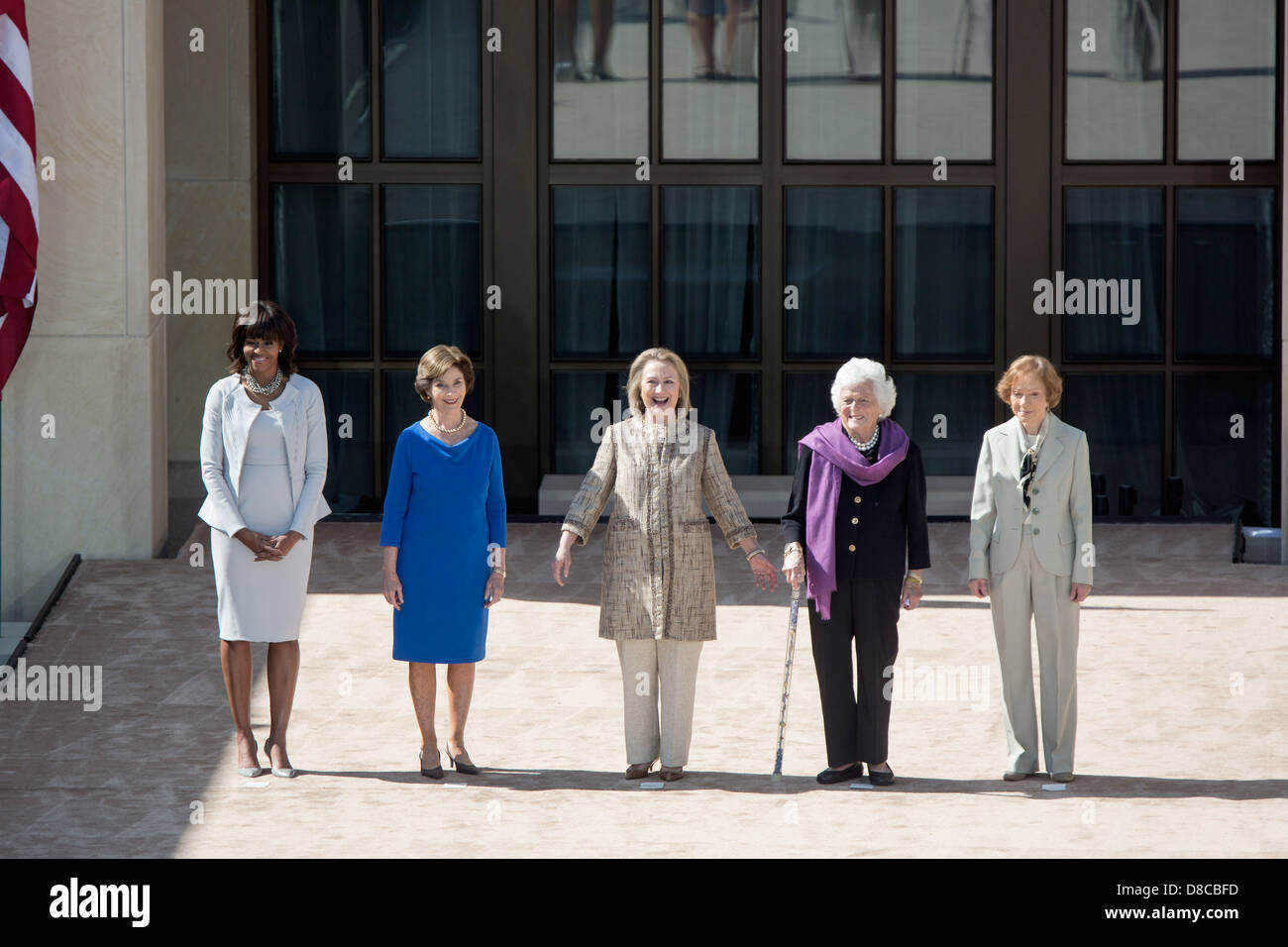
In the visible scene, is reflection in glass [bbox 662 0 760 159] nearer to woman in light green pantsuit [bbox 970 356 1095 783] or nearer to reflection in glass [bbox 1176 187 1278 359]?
reflection in glass [bbox 1176 187 1278 359]

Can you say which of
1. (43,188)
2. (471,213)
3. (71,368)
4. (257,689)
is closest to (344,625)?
(257,689)

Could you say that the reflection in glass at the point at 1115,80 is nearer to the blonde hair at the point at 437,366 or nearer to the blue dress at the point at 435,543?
the blonde hair at the point at 437,366

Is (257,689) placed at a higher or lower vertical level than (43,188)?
lower

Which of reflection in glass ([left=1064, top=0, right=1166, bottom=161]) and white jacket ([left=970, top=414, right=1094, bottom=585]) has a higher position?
reflection in glass ([left=1064, top=0, right=1166, bottom=161])

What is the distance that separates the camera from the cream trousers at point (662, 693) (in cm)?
783

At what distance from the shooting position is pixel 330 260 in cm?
1576

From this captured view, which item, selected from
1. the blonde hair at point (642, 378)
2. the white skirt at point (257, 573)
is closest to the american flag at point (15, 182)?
the white skirt at point (257, 573)

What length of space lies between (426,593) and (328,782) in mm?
873

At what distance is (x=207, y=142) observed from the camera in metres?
15.4

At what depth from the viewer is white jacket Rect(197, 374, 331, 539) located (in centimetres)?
795

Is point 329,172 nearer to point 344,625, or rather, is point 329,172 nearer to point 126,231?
point 126,231

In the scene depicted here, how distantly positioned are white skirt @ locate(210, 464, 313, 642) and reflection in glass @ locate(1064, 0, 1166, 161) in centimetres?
957

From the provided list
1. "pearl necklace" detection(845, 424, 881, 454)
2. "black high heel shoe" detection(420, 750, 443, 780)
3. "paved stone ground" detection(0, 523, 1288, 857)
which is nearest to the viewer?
"paved stone ground" detection(0, 523, 1288, 857)

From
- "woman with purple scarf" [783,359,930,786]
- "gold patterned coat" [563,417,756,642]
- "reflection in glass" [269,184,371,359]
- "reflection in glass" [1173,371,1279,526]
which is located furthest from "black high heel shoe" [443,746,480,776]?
"reflection in glass" [1173,371,1279,526]
